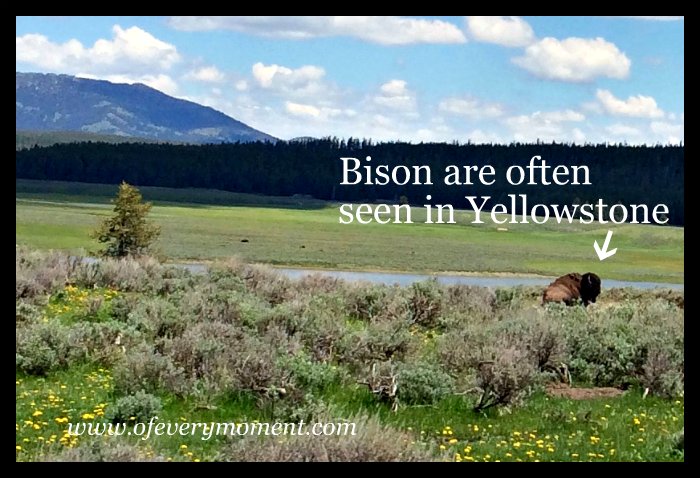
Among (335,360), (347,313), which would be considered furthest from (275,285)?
(335,360)

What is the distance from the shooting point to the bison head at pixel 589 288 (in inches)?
464

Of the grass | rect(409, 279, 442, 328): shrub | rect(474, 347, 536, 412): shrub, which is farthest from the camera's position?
rect(409, 279, 442, 328): shrub

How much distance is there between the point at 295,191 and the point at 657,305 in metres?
5.41

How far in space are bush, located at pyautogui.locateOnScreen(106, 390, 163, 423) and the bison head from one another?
23.4 ft

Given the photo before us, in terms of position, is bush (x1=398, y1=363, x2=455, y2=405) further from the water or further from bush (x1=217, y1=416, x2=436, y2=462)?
the water

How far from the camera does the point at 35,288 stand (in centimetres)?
1104

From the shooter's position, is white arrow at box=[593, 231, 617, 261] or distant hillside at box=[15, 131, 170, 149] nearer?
white arrow at box=[593, 231, 617, 261]

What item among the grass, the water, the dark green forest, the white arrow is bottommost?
the grass

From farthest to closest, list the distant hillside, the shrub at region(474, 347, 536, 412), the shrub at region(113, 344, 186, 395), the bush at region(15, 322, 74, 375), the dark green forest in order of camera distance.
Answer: the distant hillside
the dark green forest
the bush at region(15, 322, 74, 375)
the shrub at region(474, 347, 536, 412)
the shrub at region(113, 344, 186, 395)

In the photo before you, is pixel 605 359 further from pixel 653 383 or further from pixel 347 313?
pixel 347 313

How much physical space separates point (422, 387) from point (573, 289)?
211 inches

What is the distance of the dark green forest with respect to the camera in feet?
26.5

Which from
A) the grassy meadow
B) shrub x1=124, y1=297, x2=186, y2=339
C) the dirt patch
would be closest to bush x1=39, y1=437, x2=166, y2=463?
the grassy meadow
